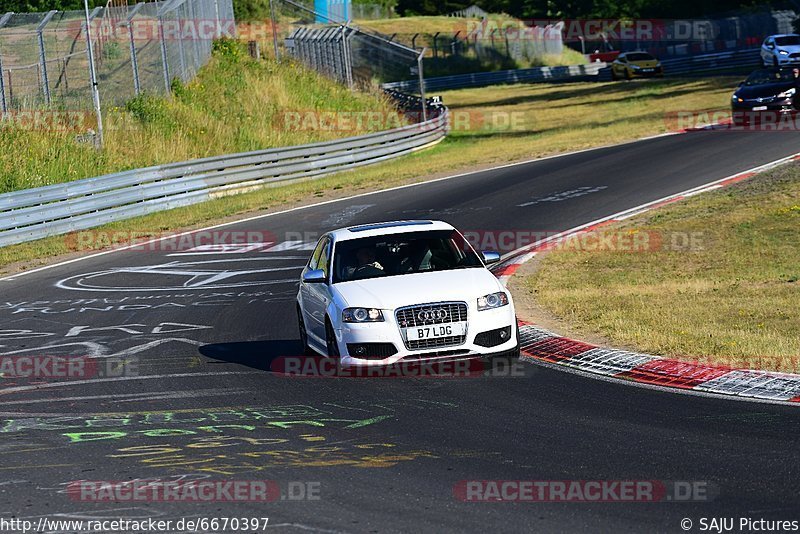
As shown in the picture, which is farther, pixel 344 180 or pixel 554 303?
pixel 344 180

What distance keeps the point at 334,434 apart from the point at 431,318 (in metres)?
2.28

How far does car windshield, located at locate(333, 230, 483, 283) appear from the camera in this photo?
1187cm

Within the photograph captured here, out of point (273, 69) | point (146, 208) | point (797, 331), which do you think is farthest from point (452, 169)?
point (797, 331)

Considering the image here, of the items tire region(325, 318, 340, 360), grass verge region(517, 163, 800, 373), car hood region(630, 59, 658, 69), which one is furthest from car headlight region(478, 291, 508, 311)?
car hood region(630, 59, 658, 69)

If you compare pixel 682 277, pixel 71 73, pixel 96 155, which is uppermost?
pixel 71 73

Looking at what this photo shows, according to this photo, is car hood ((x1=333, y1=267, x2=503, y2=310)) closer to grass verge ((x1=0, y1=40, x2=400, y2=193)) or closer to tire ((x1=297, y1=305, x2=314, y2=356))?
tire ((x1=297, y1=305, x2=314, y2=356))

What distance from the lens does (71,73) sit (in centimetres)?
3300

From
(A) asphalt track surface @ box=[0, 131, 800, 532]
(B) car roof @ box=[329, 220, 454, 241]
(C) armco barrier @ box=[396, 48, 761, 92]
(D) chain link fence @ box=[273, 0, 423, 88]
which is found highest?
(D) chain link fence @ box=[273, 0, 423, 88]

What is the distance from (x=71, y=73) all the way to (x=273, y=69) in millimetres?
12854

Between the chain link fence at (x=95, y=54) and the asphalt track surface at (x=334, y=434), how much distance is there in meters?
17.3

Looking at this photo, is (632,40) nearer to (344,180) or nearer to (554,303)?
(344,180)

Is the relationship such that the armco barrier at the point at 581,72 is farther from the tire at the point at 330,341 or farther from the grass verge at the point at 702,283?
the tire at the point at 330,341

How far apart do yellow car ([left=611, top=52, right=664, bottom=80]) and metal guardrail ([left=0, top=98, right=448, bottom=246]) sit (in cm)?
2860

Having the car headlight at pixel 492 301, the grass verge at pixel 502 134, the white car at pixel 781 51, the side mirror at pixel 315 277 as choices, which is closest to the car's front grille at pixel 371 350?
the car headlight at pixel 492 301
